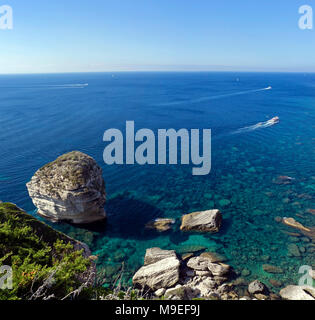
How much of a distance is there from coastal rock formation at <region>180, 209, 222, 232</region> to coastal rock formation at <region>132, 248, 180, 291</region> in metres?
6.04

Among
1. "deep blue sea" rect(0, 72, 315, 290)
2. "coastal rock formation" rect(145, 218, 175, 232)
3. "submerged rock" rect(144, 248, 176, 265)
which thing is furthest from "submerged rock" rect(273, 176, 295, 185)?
"submerged rock" rect(144, 248, 176, 265)

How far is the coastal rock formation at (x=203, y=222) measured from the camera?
95.1 ft

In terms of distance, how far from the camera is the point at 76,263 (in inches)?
579

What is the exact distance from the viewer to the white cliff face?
28.0 m

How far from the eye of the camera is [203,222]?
2923 cm

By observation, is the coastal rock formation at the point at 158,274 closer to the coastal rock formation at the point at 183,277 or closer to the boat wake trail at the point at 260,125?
the coastal rock formation at the point at 183,277

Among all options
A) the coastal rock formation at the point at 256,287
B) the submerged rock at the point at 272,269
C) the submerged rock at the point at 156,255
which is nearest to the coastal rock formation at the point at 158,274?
the submerged rock at the point at 156,255

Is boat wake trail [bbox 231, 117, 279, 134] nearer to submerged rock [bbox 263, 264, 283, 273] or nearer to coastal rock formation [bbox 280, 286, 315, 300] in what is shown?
submerged rock [bbox 263, 264, 283, 273]

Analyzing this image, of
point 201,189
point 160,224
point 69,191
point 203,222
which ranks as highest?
point 69,191

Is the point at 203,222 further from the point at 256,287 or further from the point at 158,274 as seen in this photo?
the point at 158,274

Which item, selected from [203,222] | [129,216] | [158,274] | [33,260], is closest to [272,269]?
[203,222]

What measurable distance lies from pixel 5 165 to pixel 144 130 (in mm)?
39403

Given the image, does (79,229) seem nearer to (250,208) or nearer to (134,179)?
(134,179)

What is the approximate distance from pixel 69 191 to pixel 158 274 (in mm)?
14754
